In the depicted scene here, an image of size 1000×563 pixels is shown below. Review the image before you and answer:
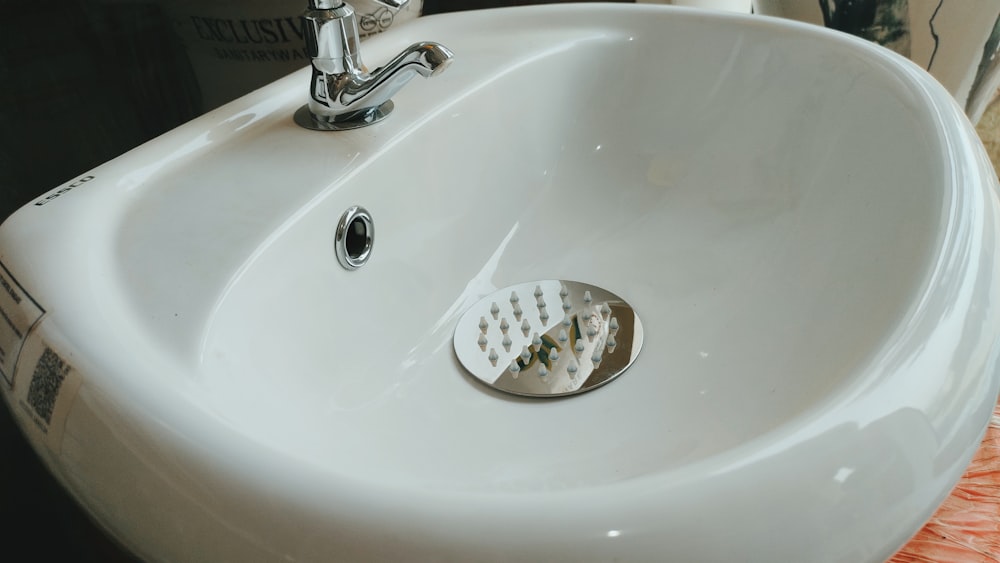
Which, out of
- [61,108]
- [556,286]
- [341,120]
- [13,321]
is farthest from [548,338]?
[61,108]

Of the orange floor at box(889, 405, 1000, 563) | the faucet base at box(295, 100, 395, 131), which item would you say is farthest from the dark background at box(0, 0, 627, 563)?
the orange floor at box(889, 405, 1000, 563)

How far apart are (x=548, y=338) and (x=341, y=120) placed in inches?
7.5

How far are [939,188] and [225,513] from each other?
35 cm

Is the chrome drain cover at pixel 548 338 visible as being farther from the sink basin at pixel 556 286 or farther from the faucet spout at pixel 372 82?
the faucet spout at pixel 372 82

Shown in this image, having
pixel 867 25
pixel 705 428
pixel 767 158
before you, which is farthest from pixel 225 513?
pixel 867 25

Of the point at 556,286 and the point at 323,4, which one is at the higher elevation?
the point at 323,4

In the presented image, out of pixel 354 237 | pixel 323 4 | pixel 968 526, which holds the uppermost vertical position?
pixel 323 4

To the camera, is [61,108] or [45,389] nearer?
[45,389]

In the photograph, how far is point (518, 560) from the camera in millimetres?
218

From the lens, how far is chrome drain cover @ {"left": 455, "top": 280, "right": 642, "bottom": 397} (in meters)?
0.47

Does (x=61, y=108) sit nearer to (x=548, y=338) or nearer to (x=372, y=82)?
(x=372, y=82)

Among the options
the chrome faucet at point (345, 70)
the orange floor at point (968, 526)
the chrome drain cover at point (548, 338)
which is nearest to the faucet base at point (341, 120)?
the chrome faucet at point (345, 70)

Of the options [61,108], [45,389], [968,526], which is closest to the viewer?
[45,389]

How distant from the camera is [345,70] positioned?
1.61 ft
